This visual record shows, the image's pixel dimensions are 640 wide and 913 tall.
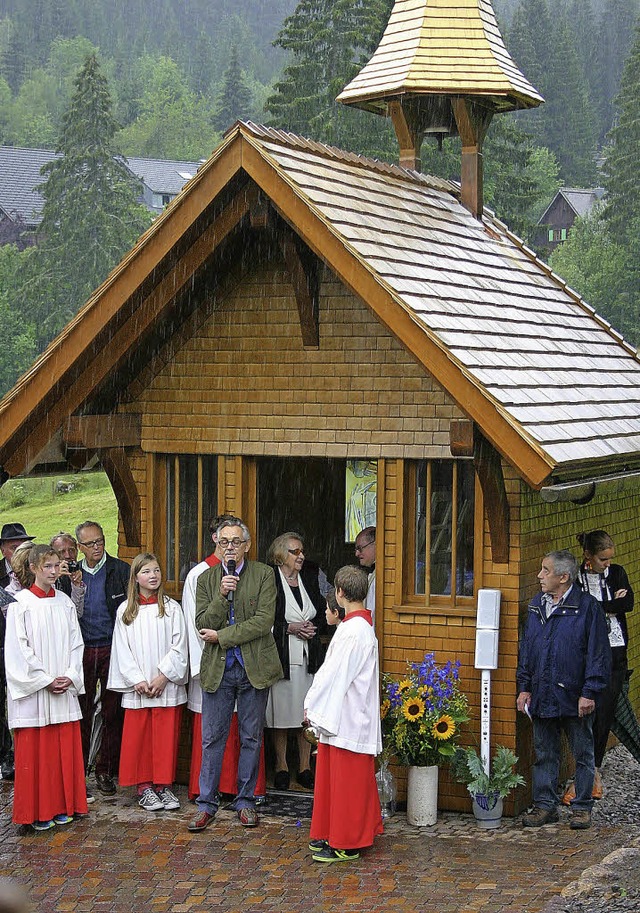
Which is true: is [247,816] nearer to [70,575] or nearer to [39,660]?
[39,660]

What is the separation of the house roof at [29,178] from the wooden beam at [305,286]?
4688cm

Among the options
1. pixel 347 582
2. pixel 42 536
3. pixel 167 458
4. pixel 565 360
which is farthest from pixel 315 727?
pixel 42 536

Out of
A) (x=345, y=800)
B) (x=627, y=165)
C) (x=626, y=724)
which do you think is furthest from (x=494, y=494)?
(x=627, y=165)

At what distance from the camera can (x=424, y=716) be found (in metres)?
8.74

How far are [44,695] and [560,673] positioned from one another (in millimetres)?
3294

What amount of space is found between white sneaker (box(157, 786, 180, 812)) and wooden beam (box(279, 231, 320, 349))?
3.22 m

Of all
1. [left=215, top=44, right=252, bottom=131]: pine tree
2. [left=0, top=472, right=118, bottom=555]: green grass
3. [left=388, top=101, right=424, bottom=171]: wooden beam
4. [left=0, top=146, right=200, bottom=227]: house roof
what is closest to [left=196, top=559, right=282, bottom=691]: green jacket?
[left=388, top=101, right=424, bottom=171]: wooden beam

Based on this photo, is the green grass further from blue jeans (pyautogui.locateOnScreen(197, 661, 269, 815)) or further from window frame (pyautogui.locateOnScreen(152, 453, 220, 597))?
blue jeans (pyautogui.locateOnScreen(197, 661, 269, 815))

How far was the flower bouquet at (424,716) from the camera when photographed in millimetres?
8727

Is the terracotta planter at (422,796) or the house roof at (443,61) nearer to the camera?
the terracotta planter at (422,796)

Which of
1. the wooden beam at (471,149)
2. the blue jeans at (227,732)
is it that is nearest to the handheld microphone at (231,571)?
the blue jeans at (227,732)

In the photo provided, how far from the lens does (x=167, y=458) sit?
1012cm

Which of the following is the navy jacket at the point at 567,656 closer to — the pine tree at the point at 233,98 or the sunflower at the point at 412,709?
the sunflower at the point at 412,709

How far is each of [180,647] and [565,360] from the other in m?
3.72
